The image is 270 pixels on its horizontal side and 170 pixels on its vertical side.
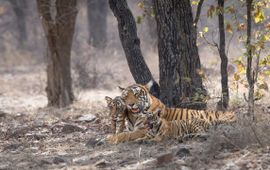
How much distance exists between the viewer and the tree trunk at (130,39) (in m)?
10.9

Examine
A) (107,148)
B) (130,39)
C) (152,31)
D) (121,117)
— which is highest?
(152,31)

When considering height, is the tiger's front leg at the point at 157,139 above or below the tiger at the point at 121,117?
below

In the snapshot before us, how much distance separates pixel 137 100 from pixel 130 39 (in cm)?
225

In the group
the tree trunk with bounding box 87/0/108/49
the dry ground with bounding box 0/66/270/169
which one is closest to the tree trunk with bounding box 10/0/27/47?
the tree trunk with bounding box 87/0/108/49

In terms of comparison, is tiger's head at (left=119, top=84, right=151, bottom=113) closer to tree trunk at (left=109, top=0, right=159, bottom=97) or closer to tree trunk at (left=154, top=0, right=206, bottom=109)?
tree trunk at (left=154, top=0, right=206, bottom=109)

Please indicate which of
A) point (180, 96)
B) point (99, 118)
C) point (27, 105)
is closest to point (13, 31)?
Answer: point (27, 105)

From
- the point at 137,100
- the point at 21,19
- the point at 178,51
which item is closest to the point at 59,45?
the point at 178,51

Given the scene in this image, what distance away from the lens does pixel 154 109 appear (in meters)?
8.94

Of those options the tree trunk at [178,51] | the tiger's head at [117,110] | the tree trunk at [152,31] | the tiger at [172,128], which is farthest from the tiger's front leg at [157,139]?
the tree trunk at [152,31]

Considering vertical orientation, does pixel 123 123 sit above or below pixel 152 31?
below

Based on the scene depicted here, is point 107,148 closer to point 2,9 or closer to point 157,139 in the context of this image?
point 157,139

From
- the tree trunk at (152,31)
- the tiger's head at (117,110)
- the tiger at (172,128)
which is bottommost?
the tiger at (172,128)

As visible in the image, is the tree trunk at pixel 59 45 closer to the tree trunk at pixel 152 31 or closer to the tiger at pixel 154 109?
the tree trunk at pixel 152 31

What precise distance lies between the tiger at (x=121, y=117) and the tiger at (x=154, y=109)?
3.7 inches
